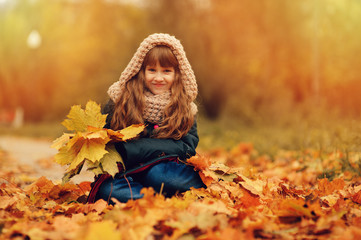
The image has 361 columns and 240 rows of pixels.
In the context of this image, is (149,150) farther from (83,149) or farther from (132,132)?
(83,149)

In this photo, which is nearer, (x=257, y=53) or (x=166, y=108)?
(x=166, y=108)

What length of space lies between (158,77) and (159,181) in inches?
A: 31.9

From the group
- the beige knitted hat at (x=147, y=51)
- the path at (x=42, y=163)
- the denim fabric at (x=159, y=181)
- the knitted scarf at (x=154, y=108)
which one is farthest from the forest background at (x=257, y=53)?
the denim fabric at (x=159, y=181)

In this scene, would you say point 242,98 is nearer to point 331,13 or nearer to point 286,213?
point 331,13

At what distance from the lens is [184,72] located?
9.36 feet

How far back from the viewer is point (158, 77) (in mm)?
2775

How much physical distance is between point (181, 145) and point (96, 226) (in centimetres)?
133

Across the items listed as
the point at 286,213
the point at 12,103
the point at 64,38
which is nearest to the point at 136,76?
the point at 286,213

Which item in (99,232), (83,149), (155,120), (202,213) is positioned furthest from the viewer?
(155,120)

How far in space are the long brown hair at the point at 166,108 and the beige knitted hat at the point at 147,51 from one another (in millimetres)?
31

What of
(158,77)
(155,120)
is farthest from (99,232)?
(158,77)

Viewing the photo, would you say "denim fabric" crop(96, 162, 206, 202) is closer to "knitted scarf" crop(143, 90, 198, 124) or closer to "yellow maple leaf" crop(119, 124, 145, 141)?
"yellow maple leaf" crop(119, 124, 145, 141)

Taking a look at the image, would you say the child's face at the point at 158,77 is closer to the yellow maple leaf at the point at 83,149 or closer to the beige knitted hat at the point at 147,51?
Result: the beige knitted hat at the point at 147,51

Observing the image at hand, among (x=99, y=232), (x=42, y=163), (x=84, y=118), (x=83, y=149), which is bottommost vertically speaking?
(x=42, y=163)
